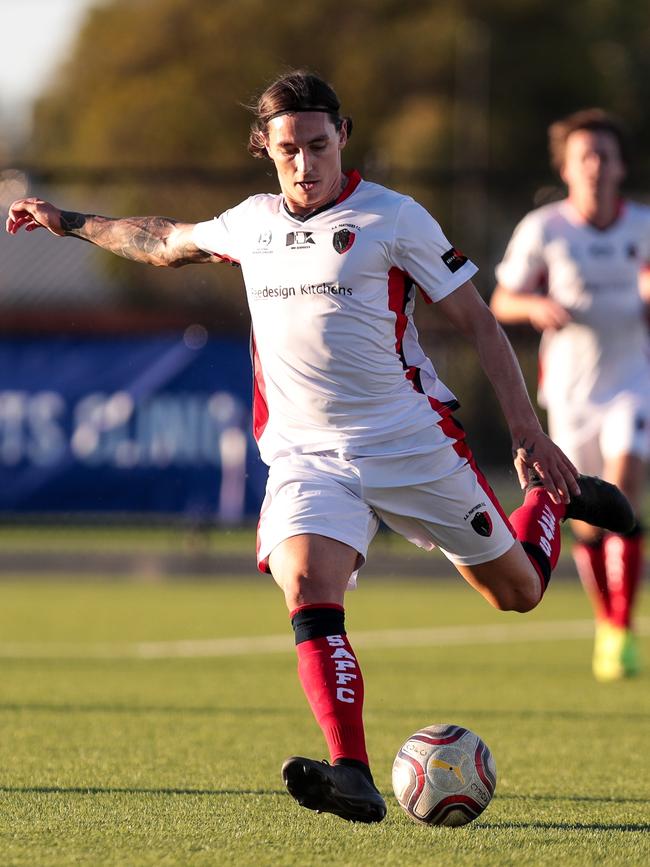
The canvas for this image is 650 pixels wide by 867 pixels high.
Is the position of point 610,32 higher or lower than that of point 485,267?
higher

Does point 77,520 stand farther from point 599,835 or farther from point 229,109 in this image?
point 229,109

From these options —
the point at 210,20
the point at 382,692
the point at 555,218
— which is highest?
the point at 210,20

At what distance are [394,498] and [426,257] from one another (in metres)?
0.74

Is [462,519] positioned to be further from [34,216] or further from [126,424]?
[126,424]

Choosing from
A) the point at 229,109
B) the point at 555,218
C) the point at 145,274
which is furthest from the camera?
the point at 229,109

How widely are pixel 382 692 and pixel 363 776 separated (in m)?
3.66

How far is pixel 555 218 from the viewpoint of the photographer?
972cm

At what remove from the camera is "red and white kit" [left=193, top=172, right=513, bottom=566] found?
5340mm

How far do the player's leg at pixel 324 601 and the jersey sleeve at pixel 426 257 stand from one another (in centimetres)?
61

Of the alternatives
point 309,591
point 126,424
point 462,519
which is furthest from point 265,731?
point 126,424

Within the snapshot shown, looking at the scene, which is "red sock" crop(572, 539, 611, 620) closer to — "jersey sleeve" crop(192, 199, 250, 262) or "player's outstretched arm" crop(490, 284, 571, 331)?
"player's outstretched arm" crop(490, 284, 571, 331)

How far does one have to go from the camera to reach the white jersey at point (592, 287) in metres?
9.63

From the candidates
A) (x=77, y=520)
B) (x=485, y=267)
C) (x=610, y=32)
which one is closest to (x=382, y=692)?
(x=77, y=520)

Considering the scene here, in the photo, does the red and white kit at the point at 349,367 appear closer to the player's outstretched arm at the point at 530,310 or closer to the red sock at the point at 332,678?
the red sock at the point at 332,678
